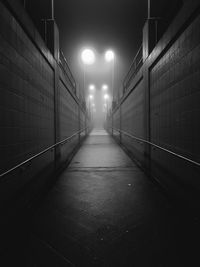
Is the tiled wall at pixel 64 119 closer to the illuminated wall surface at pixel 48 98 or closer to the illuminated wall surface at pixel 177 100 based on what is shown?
the illuminated wall surface at pixel 48 98

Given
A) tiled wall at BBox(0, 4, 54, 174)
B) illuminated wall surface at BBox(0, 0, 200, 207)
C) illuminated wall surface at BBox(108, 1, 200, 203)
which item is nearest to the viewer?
tiled wall at BBox(0, 4, 54, 174)

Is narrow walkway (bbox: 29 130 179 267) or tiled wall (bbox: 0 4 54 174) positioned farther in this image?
tiled wall (bbox: 0 4 54 174)

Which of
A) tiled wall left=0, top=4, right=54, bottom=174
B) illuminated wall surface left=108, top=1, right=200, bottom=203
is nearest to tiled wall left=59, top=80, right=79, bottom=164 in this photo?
tiled wall left=0, top=4, right=54, bottom=174

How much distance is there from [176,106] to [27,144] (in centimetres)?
341

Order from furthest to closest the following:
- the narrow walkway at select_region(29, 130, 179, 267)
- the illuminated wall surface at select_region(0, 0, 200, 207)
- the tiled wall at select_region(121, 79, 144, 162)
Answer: the tiled wall at select_region(121, 79, 144, 162) → the illuminated wall surface at select_region(0, 0, 200, 207) → the narrow walkway at select_region(29, 130, 179, 267)

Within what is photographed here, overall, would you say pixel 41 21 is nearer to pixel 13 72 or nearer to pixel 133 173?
pixel 13 72

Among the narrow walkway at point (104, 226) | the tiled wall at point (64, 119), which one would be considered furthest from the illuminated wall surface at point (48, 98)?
the tiled wall at point (64, 119)

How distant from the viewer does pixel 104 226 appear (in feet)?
7.83

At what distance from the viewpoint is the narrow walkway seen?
5.98ft

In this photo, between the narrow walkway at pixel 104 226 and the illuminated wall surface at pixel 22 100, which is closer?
the narrow walkway at pixel 104 226

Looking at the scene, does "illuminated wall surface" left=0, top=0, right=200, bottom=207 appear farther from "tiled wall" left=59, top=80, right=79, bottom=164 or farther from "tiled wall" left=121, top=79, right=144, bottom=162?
"tiled wall" left=59, top=80, right=79, bottom=164

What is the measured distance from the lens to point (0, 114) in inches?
106

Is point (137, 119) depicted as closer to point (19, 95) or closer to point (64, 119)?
point (64, 119)

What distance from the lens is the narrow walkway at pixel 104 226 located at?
182cm
